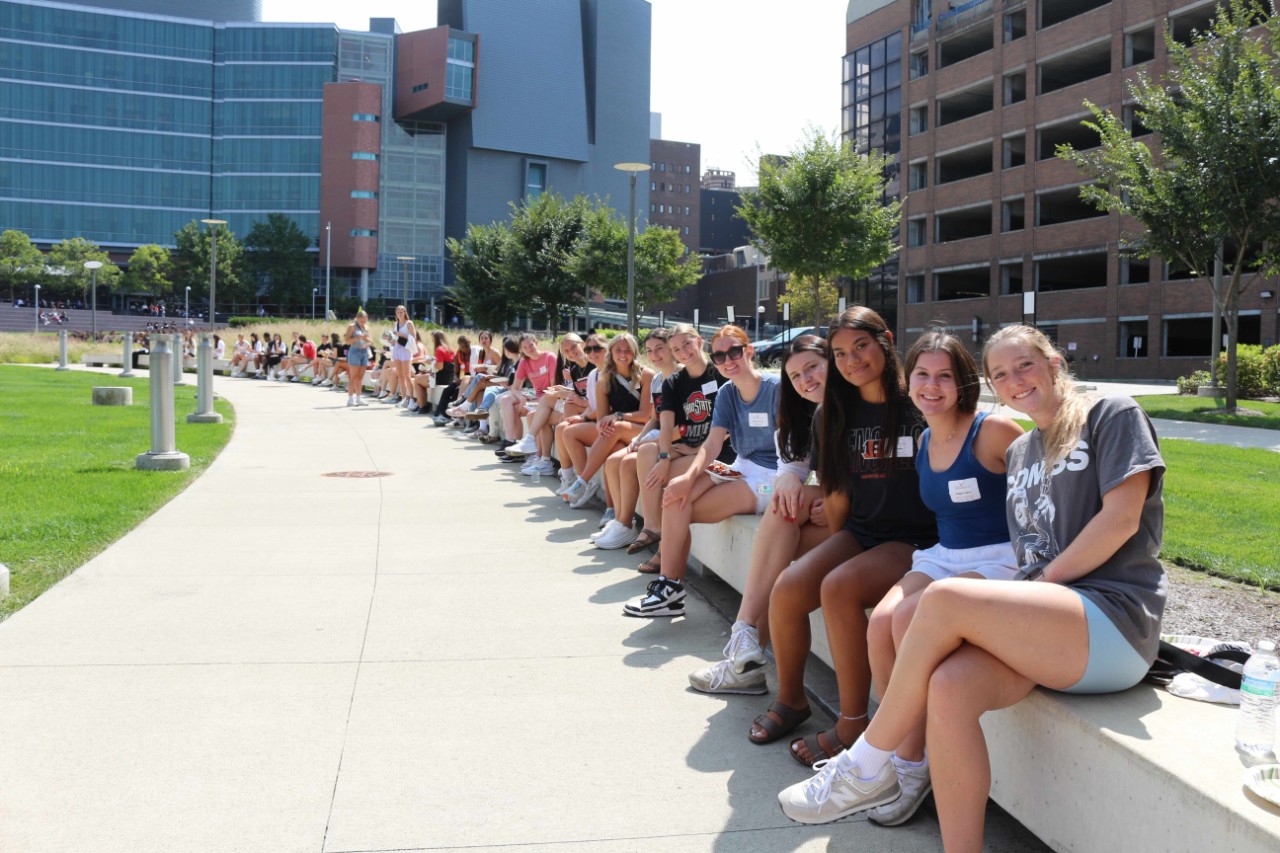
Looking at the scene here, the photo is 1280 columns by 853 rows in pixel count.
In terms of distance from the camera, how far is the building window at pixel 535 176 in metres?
102

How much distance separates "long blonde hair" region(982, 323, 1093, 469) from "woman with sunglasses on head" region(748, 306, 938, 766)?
83cm

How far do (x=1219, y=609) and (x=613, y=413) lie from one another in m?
4.99

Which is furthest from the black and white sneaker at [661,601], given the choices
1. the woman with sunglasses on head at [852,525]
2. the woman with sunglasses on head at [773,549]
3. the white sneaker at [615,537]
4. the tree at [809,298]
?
the tree at [809,298]

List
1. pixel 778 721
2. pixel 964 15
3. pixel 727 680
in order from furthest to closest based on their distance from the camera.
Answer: pixel 964 15, pixel 727 680, pixel 778 721

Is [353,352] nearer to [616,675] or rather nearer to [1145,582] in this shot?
[616,675]

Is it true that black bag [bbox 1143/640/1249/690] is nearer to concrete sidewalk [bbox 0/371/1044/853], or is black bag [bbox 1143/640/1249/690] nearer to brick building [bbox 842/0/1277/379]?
concrete sidewalk [bbox 0/371/1044/853]

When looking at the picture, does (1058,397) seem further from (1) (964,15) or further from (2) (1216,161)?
(1) (964,15)

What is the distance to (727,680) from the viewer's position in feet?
14.8

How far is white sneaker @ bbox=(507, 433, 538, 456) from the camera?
1210 centimetres

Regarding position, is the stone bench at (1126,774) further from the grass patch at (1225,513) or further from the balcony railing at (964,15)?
the balcony railing at (964,15)

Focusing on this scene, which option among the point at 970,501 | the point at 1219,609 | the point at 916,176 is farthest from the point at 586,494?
the point at 916,176

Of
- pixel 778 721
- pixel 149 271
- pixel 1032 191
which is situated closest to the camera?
pixel 778 721

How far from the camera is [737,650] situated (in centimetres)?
454

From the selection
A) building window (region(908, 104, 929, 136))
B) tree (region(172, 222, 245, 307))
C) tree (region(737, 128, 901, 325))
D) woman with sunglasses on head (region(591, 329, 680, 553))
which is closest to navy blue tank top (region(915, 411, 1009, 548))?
woman with sunglasses on head (region(591, 329, 680, 553))
